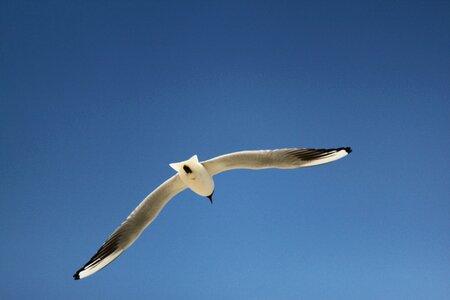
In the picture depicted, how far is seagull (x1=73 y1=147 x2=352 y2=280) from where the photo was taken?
5.35 metres

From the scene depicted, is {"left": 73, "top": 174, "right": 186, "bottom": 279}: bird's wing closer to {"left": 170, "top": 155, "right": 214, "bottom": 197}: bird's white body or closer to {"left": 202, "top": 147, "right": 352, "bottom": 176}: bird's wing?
{"left": 170, "top": 155, "right": 214, "bottom": 197}: bird's white body

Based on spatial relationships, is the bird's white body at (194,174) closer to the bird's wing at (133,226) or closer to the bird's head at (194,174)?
the bird's head at (194,174)

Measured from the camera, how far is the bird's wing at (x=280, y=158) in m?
5.25

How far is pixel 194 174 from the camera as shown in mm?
5734

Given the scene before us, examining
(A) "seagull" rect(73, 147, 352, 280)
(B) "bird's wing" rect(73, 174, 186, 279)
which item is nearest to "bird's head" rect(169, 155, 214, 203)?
(A) "seagull" rect(73, 147, 352, 280)

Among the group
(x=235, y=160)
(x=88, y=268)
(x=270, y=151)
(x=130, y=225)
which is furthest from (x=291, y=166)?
(x=88, y=268)

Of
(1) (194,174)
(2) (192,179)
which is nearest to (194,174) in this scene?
(1) (194,174)

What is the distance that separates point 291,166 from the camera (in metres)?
5.39

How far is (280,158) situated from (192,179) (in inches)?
41.5

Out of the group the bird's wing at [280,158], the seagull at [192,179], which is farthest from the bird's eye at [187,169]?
the bird's wing at [280,158]

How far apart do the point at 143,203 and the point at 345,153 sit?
2.39 m

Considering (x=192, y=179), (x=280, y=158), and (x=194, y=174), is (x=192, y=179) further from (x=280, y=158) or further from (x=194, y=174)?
(x=280, y=158)

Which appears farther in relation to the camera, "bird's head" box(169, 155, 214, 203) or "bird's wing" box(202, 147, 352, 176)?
"bird's head" box(169, 155, 214, 203)

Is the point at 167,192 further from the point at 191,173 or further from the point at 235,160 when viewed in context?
the point at 235,160
